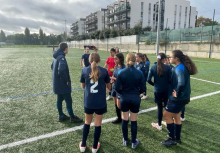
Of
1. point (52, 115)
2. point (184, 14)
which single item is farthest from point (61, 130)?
point (184, 14)

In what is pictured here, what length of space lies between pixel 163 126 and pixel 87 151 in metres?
2.05

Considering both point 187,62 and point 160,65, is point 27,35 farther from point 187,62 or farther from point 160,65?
point 187,62

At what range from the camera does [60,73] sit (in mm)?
3697

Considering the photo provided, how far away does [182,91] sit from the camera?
2.82 metres

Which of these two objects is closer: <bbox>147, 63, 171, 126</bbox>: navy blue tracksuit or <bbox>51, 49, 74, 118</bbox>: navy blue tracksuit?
<bbox>147, 63, 171, 126</bbox>: navy blue tracksuit

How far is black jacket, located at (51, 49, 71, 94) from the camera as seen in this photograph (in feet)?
12.1

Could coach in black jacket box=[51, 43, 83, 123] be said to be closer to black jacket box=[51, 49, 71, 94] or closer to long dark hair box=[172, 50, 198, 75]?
black jacket box=[51, 49, 71, 94]

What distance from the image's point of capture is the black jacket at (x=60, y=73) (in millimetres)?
3695

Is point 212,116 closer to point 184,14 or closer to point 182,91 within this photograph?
point 182,91

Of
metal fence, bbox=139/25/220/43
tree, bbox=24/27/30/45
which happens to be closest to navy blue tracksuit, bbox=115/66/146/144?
metal fence, bbox=139/25/220/43

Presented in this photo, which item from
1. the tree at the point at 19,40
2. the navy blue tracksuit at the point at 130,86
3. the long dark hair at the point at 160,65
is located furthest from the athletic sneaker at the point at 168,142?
the tree at the point at 19,40

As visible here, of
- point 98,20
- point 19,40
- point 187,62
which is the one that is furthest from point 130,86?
point 19,40

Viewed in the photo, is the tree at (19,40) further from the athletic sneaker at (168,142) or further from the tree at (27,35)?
the athletic sneaker at (168,142)

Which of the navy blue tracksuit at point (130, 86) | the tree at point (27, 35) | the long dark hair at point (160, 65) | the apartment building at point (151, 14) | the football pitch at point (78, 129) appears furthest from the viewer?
the tree at point (27, 35)
